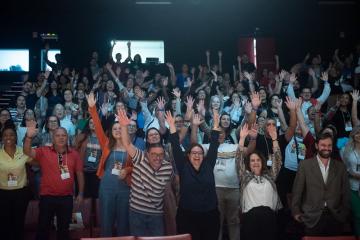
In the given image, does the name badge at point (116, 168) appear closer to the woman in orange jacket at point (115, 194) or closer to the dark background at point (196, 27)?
the woman in orange jacket at point (115, 194)

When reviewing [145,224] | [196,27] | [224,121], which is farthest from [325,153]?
[196,27]

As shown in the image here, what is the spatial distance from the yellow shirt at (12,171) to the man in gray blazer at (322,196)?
2596 millimetres

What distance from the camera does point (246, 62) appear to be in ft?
32.1

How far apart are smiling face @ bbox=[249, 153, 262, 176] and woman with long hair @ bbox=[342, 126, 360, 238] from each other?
1016 millimetres

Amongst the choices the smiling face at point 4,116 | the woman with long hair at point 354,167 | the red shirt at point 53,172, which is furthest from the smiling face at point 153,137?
the smiling face at point 4,116

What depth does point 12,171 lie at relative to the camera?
14.3 ft

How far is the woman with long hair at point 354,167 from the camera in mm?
4203

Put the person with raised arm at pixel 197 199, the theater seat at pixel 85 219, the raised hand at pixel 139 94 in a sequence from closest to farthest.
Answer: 1. the person with raised arm at pixel 197 199
2. the theater seat at pixel 85 219
3. the raised hand at pixel 139 94

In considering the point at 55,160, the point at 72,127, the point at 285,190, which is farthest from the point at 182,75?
the point at 55,160

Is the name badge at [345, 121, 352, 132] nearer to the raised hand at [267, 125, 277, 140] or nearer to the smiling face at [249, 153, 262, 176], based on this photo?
the raised hand at [267, 125, 277, 140]

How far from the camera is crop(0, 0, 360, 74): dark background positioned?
12039 mm

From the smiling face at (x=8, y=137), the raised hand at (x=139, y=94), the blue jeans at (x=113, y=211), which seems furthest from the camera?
the raised hand at (x=139, y=94)

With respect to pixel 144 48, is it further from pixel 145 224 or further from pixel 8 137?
pixel 145 224

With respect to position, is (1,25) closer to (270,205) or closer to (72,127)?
(72,127)
